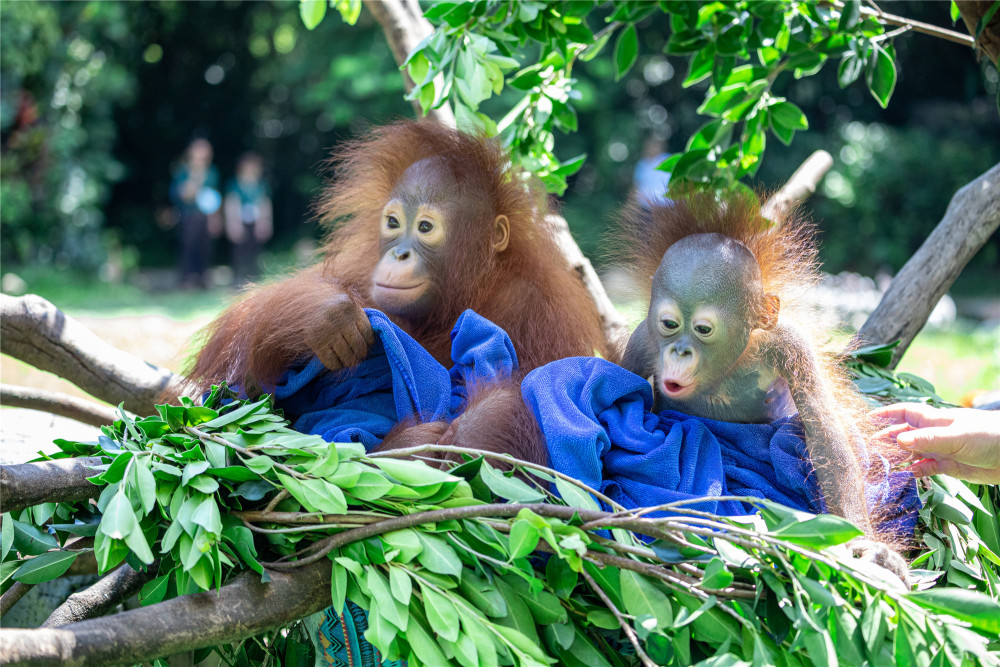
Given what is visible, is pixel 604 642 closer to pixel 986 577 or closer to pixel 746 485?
pixel 746 485

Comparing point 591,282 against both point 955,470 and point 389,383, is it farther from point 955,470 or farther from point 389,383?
point 955,470

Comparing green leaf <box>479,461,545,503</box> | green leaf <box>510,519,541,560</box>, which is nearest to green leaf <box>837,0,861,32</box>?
green leaf <box>479,461,545,503</box>

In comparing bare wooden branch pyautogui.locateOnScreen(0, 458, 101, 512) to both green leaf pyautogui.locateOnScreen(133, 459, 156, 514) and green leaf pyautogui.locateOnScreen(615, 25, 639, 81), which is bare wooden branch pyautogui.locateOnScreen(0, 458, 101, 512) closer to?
green leaf pyautogui.locateOnScreen(133, 459, 156, 514)

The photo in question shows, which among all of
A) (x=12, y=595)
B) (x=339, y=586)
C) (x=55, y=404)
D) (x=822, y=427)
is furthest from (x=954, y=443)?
(x=55, y=404)

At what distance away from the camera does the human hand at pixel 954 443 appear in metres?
1.70

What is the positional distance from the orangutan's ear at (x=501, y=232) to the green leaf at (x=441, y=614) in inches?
40.7

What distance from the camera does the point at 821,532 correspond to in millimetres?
1234

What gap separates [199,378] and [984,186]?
7.58 ft

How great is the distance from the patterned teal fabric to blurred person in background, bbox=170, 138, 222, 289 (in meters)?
8.78

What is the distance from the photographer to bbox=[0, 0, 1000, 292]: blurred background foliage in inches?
360

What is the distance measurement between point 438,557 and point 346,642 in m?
0.34

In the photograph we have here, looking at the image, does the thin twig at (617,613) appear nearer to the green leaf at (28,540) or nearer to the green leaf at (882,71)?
the green leaf at (28,540)

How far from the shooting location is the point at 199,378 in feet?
6.81

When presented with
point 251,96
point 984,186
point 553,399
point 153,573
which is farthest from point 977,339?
point 251,96
